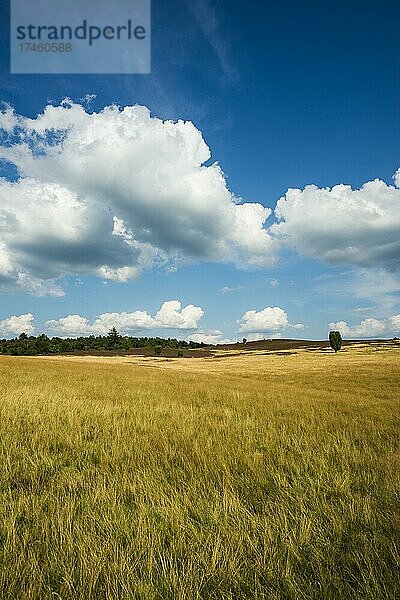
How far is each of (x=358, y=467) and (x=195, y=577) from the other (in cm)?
380

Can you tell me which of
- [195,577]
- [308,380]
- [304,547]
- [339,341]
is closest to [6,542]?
[195,577]

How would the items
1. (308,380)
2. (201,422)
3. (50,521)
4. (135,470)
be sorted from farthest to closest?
1. (308,380)
2. (201,422)
3. (135,470)
4. (50,521)

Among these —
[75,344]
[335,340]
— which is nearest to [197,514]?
[335,340]

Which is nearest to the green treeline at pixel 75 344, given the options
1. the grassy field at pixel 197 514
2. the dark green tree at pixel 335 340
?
the dark green tree at pixel 335 340

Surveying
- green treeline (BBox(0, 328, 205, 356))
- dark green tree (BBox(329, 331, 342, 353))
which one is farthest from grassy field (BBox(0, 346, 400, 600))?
green treeline (BBox(0, 328, 205, 356))

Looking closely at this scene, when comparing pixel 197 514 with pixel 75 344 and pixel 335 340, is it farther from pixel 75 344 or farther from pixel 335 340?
pixel 75 344

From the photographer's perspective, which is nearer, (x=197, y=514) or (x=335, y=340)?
(x=197, y=514)

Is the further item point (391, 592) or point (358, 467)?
point (358, 467)

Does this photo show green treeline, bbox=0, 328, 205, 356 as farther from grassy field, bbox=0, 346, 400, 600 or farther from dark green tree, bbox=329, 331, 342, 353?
grassy field, bbox=0, 346, 400, 600

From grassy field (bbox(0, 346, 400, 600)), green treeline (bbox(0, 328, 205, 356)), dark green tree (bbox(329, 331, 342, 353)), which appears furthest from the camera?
green treeline (bbox(0, 328, 205, 356))

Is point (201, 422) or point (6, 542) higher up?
point (6, 542)

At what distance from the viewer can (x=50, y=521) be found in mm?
3584

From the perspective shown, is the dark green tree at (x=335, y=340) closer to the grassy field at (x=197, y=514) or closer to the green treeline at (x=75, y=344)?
the green treeline at (x=75, y=344)

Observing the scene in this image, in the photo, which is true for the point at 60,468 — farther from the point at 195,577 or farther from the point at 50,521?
the point at 195,577
